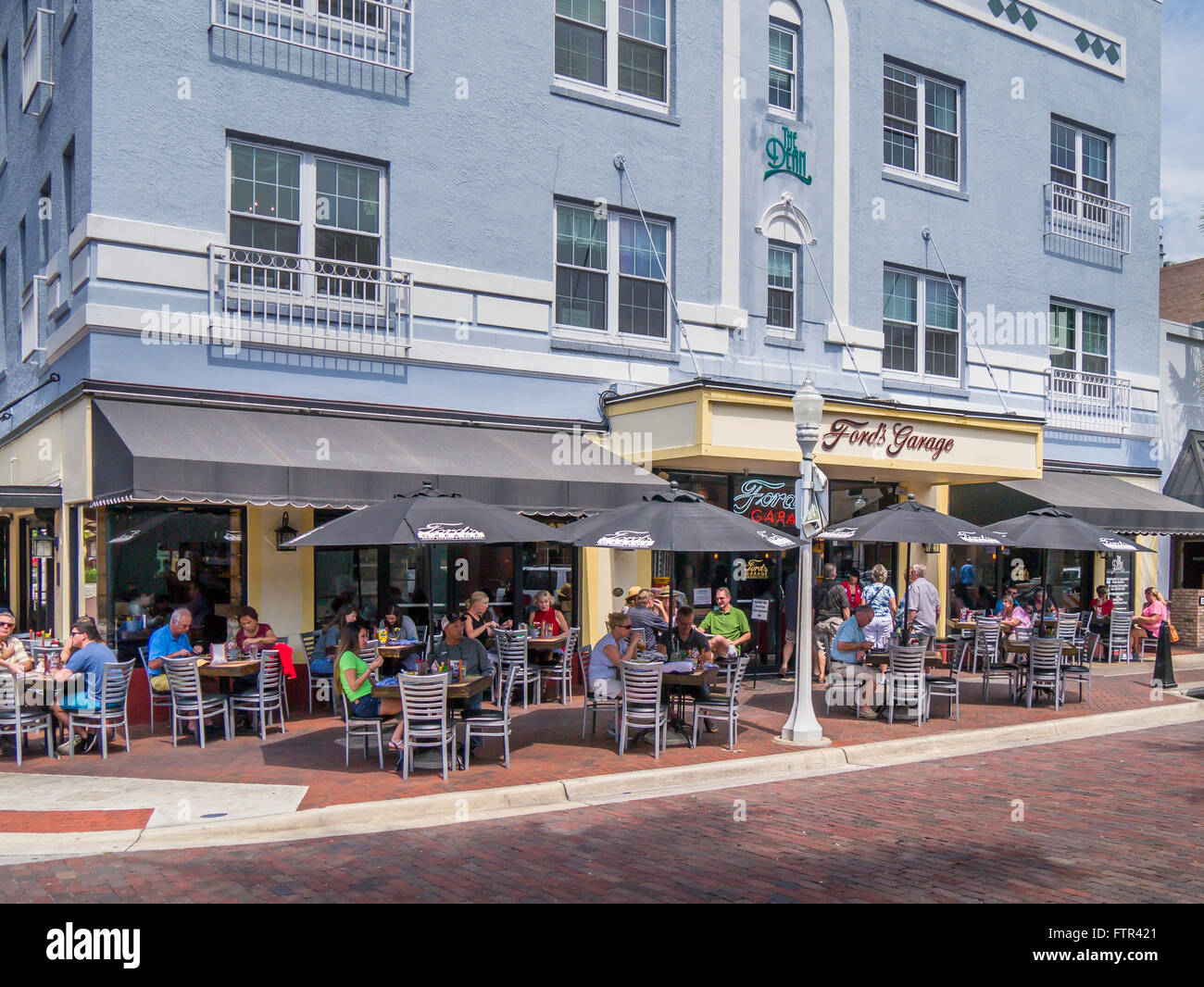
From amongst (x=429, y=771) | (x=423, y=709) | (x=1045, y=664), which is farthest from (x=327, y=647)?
(x=1045, y=664)

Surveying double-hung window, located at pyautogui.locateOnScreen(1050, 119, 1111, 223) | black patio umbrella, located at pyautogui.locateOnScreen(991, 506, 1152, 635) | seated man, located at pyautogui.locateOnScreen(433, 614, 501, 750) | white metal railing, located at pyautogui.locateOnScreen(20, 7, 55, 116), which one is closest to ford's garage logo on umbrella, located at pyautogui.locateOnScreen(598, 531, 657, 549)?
seated man, located at pyautogui.locateOnScreen(433, 614, 501, 750)

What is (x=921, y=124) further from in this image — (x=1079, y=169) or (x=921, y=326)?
(x=1079, y=169)

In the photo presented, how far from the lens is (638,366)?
16438 millimetres

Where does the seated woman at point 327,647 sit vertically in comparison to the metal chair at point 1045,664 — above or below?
above

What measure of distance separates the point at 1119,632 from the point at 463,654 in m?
14.9

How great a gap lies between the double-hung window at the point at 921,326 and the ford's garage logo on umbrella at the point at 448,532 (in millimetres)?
11452

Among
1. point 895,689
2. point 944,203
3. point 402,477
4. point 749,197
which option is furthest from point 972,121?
point 402,477

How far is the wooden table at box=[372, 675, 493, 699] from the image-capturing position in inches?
396

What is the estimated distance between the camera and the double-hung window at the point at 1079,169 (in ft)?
Result: 73.0

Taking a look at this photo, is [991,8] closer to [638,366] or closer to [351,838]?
[638,366]

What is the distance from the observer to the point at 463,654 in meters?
10.7

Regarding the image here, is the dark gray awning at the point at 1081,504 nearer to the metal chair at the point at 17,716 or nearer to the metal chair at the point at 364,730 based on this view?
the metal chair at the point at 364,730

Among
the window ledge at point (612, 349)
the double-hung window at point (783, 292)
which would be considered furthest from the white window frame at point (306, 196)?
the double-hung window at point (783, 292)

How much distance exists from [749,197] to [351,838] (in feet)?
42.5
